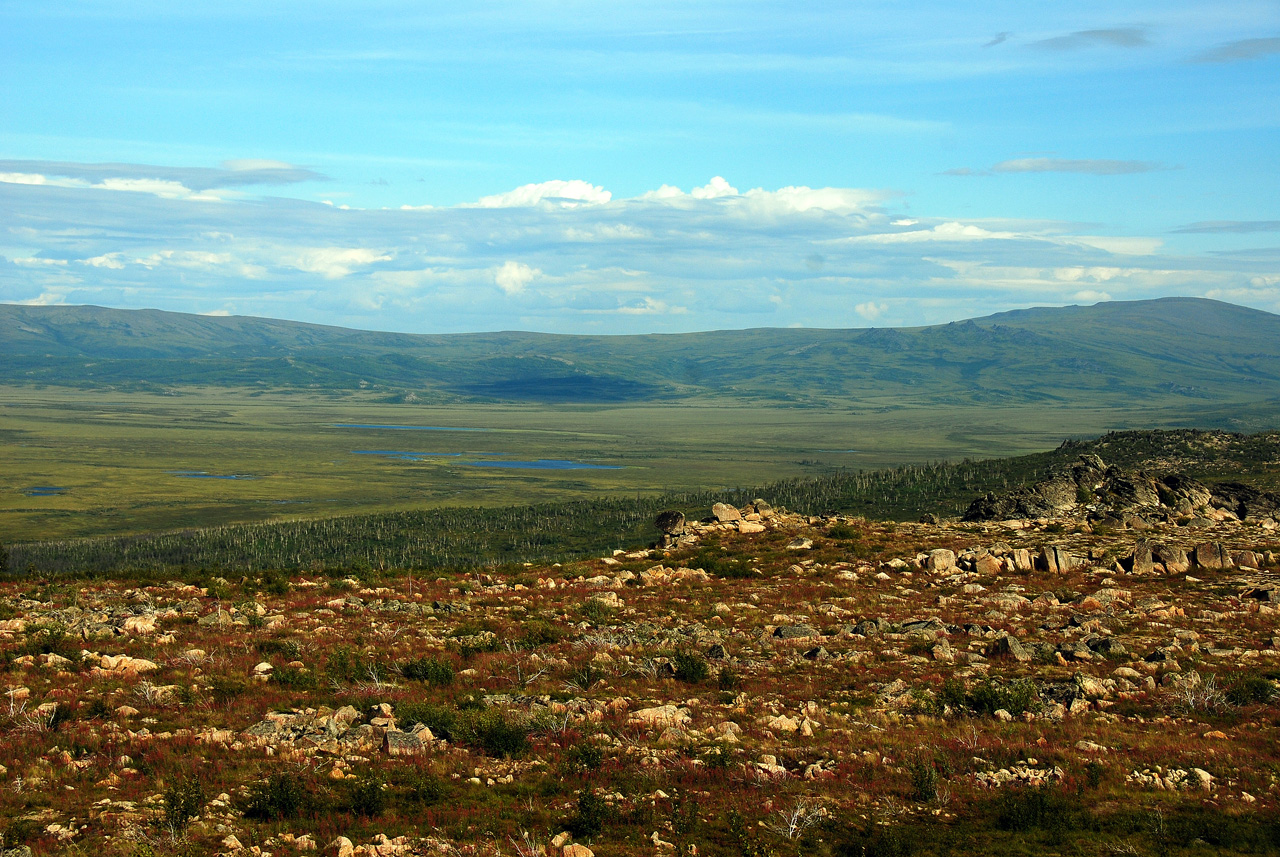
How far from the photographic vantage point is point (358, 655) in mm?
21125

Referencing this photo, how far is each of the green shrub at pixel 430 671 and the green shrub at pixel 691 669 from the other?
Answer: 4999mm

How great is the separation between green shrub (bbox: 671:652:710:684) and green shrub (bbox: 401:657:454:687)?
500 centimetres

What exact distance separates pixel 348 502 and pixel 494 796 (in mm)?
169883

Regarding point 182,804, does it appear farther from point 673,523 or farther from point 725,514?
point 673,523

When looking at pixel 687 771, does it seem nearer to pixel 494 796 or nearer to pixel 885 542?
pixel 494 796

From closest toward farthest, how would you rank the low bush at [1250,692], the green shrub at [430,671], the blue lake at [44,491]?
the low bush at [1250,692] → the green shrub at [430,671] → the blue lake at [44,491]

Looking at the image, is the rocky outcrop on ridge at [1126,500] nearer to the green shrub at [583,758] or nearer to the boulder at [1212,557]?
the boulder at [1212,557]

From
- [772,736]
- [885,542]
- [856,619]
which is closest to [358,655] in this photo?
[772,736]

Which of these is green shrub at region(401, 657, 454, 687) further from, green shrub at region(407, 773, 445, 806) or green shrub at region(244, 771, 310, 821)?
green shrub at region(244, 771, 310, 821)

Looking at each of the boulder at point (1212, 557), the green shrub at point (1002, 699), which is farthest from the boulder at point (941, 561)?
the green shrub at point (1002, 699)

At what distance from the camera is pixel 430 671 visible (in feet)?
64.9

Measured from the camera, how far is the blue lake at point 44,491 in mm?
171875

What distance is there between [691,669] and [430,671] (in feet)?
18.7

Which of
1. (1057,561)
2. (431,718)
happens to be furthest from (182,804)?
(1057,561)
